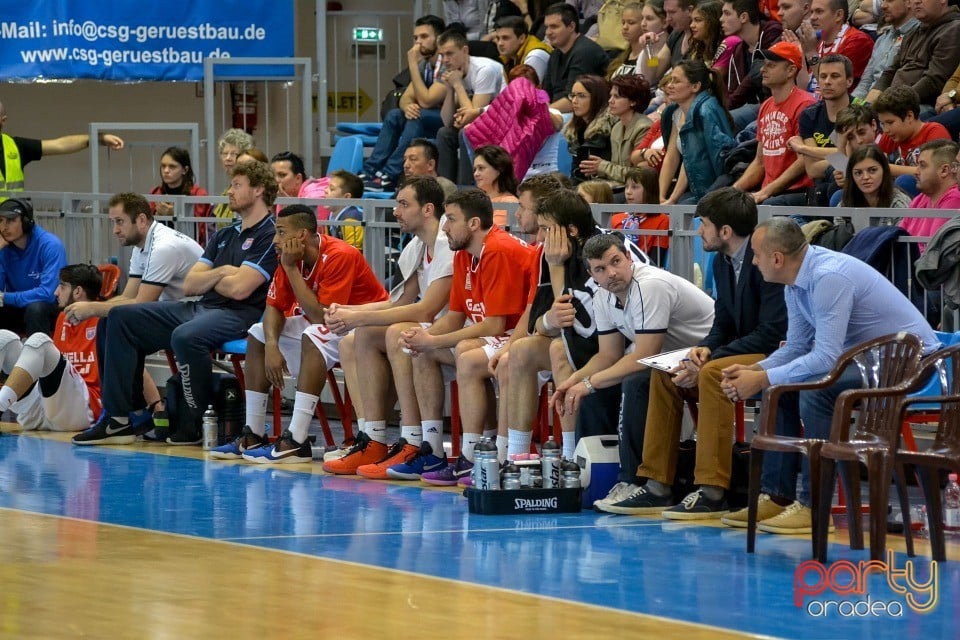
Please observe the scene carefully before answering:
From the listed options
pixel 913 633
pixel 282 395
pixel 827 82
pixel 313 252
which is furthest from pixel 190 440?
pixel 913 633

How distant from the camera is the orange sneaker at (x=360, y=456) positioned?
9836 millimetres

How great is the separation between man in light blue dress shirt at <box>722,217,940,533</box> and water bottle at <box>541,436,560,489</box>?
3.66 ft

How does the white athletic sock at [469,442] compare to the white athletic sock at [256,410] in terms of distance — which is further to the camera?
the white athletic sock at [256,410]

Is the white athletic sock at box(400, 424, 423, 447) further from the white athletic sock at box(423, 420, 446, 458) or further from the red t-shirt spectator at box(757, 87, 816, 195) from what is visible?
the red t-shirt spectator at box(757, 87, 816, 195)

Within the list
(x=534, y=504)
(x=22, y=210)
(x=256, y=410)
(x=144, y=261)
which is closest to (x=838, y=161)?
(x=534, y=504)

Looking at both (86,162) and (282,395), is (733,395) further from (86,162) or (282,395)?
(86,162)

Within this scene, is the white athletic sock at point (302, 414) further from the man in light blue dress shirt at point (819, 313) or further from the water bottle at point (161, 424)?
the man in light blue dress shirt at point (819, 313)

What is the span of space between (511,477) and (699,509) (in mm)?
935

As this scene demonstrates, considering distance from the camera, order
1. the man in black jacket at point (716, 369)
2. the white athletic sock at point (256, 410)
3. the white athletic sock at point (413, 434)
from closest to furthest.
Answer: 1. the man in black jacket at point (716, 369)
2. the white athletic sock at point (413, 434)
3. the white athletic sock at point (256, 410)

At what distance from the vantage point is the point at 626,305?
330 inches

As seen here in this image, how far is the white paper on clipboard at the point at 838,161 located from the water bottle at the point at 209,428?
4087 mm

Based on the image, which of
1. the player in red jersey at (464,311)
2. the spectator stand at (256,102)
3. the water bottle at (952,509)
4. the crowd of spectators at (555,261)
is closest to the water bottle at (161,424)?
the crowd of spectators at (555,261)

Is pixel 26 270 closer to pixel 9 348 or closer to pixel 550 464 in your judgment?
pixel 9 348

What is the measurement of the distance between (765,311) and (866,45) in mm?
4017
